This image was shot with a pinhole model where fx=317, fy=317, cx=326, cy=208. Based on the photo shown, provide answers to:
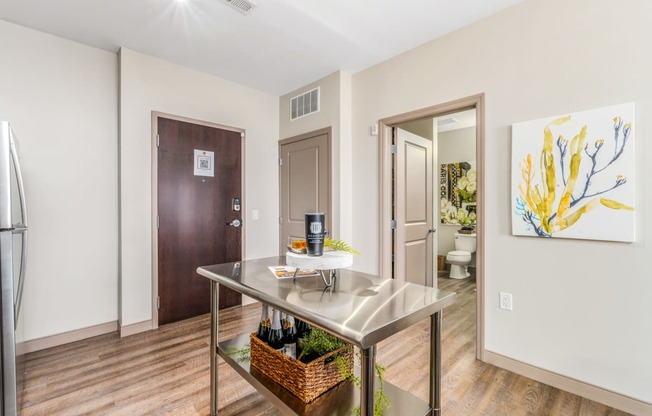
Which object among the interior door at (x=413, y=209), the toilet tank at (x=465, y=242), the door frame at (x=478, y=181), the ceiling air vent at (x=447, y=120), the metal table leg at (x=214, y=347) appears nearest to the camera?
the metal table leg at (x=214, y=347)

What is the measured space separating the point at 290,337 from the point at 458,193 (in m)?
4.80

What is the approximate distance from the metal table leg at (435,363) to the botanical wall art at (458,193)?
465 centimetres

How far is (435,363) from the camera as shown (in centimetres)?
120

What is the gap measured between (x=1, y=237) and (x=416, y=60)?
3.11m

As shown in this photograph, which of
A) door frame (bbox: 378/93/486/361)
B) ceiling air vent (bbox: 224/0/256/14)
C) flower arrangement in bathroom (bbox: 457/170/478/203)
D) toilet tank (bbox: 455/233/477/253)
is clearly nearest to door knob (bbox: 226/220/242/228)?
door frame (bbox: 378/93/486/361)

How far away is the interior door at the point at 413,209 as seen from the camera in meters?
3.29

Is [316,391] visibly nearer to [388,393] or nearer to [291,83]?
[388,393]

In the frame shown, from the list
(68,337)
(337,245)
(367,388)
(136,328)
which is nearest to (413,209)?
(337,245)

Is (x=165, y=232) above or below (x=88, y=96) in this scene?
below

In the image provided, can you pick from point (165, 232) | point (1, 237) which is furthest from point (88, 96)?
point (1, 237)

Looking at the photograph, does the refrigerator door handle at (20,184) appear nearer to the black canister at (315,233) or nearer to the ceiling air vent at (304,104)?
the black canister at (315,233)

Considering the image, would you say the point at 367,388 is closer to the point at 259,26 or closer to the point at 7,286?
the point at 7,286

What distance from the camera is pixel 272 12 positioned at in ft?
7.80

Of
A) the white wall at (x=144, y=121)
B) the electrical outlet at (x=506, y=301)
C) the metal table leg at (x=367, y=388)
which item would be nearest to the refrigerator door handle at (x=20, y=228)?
the white wall at (x=144, y=121)
